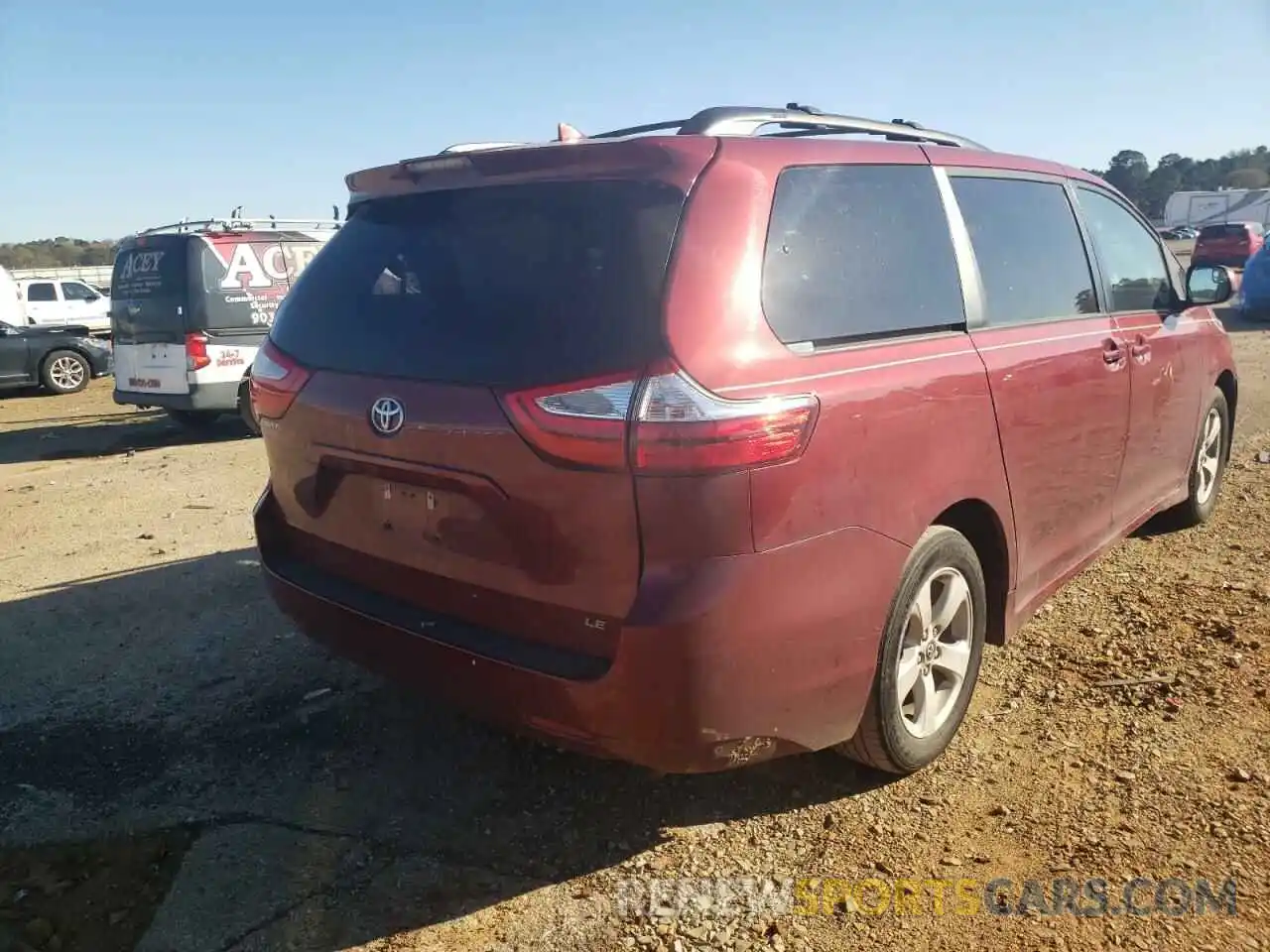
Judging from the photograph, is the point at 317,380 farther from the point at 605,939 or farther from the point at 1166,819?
the point at 1166,819

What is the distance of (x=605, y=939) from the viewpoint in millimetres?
2453

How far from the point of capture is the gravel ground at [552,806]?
2516 millimetres

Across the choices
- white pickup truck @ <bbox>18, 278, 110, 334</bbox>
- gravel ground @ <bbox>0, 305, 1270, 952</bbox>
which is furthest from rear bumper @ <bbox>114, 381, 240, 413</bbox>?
white pickup truck @ <bbox>18, 278, 110, 334</bbox>

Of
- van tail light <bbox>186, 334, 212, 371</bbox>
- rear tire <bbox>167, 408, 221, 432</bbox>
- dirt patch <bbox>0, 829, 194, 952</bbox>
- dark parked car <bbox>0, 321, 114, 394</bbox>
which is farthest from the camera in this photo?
dark parked car <bbox>0, 321, 114, 394</bbox>

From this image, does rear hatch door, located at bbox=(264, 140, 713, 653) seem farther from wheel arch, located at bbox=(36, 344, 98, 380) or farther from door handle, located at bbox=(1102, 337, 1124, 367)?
wheel arch, located at bbox=(36, 344, 98, 380)

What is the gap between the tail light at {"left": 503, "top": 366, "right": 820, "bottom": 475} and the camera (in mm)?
2242

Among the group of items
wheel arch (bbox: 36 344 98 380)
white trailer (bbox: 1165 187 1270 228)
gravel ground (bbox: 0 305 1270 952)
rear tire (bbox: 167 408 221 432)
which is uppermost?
white trailer (bbox: 1165 187 1270 228)

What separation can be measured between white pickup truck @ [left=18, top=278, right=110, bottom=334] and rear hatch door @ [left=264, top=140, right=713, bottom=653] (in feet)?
79.8

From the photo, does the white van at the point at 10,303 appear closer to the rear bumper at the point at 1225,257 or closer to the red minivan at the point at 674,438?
the red minivan at the point at 674,438

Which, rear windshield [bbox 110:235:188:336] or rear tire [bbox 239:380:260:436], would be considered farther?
rear tire [bbox 239:380:260:436]

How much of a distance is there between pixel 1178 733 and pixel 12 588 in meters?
5.62

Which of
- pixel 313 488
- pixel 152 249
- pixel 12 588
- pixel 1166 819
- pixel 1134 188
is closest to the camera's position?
pixel 1166 819

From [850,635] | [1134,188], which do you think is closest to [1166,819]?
[850,635]

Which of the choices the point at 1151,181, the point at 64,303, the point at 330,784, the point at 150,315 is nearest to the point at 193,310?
the point at 150,315
